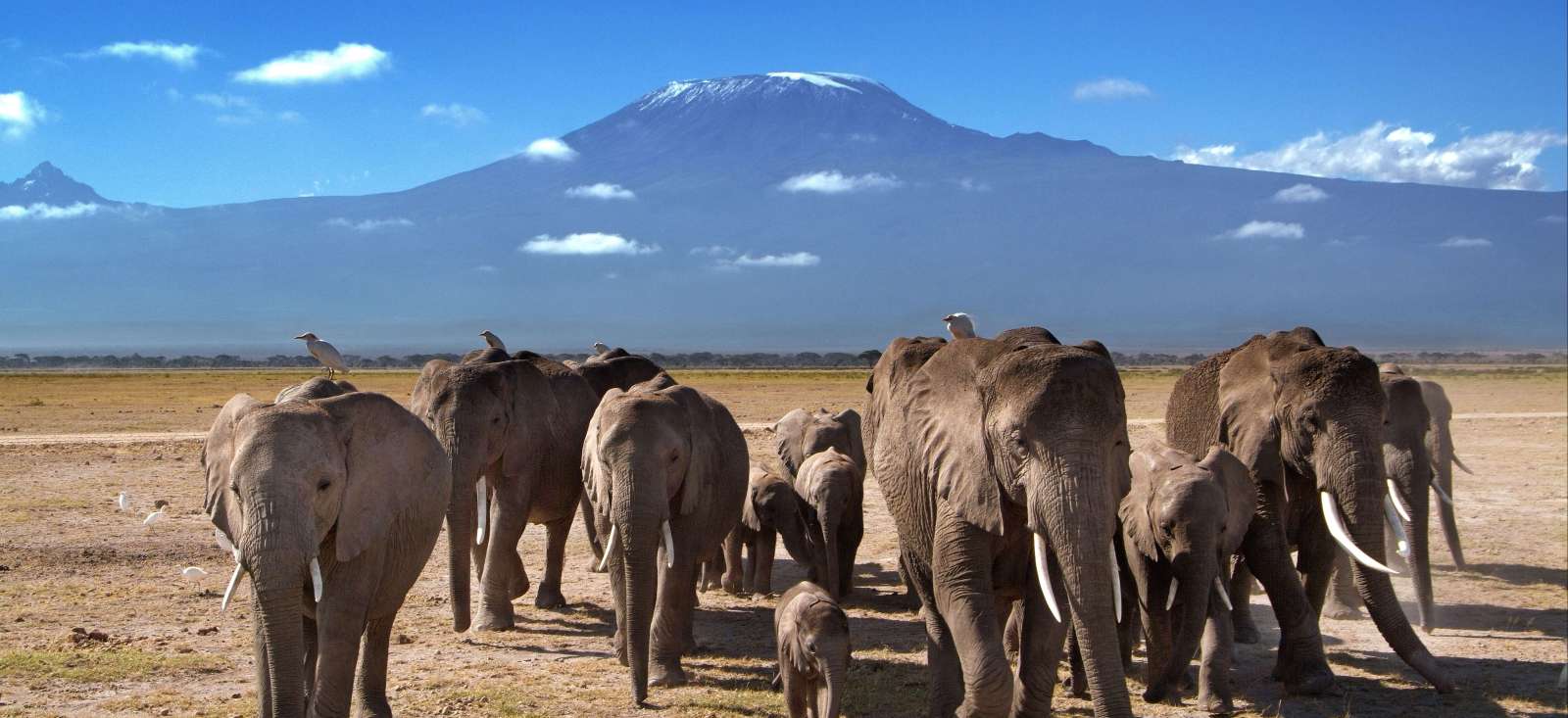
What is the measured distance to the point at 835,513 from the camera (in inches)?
516

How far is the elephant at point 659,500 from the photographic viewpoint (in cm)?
959

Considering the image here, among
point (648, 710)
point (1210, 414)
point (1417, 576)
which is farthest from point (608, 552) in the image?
point (1417, 576)

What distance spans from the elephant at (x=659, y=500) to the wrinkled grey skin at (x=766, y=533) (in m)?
2.46

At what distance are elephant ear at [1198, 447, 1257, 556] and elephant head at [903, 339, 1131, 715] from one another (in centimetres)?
250

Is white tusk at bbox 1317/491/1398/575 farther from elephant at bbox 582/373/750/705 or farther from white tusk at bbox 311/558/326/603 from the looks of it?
white tusk at bbox 311/558/326/603

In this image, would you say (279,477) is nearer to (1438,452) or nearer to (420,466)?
(420,466)

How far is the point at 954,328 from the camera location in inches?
744

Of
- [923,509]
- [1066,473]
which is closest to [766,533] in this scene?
[923,509]

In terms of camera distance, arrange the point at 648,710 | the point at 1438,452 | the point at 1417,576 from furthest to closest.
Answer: the point at 1438,452 < the point at 1417,576 < the point at 648,710

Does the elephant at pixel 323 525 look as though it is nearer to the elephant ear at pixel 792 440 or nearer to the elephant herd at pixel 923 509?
the elephant herd at pixel 923 509

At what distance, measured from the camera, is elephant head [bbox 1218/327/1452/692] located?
9.62 metres

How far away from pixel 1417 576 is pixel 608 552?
7.65 meters

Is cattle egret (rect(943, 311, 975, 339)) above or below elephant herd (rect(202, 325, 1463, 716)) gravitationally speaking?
above

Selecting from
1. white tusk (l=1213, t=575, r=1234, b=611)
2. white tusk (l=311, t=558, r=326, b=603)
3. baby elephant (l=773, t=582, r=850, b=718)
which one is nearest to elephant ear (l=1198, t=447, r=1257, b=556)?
white tusk (l=1213, t=575, r=1234, b=611)
